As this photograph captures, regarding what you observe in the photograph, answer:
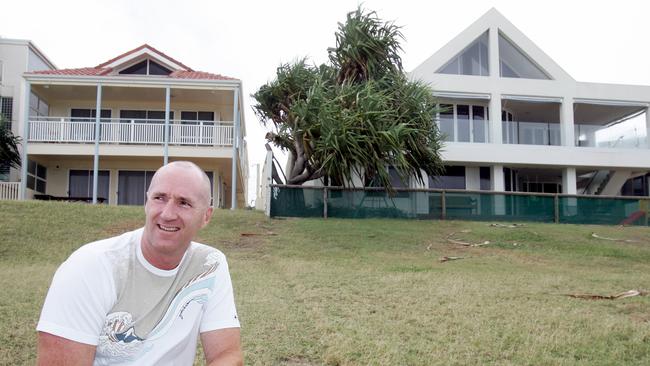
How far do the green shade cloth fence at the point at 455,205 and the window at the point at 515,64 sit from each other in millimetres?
6809

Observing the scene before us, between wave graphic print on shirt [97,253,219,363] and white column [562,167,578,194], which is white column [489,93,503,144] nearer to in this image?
white column [562,167,578,194]

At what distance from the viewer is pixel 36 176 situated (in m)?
20.4

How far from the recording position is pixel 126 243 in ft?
7.81

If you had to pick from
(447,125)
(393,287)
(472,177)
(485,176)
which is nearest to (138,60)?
(447,125)

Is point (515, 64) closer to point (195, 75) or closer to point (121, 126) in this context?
point (195, 75)

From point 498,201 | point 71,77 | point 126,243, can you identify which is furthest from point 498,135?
point 126,243

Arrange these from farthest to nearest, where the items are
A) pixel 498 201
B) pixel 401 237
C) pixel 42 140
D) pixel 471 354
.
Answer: pixel 42 140 → pixel 498 201 → pixel 401 237 → pixel 471 354

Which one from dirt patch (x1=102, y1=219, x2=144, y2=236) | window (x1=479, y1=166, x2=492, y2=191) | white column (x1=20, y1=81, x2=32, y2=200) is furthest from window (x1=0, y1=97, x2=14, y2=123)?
window (x1=479, y1=166, x2=492, y2=191)

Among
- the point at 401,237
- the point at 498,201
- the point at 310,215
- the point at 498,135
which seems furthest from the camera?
the point at 498,135

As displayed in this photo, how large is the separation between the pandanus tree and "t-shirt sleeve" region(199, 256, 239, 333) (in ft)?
41.4

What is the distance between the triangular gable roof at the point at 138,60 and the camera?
2053 centimetres

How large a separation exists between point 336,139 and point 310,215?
2.59 m

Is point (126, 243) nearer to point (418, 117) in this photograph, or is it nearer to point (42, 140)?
point (418, 117)

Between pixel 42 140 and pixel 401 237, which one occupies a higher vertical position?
pixel 42 140
